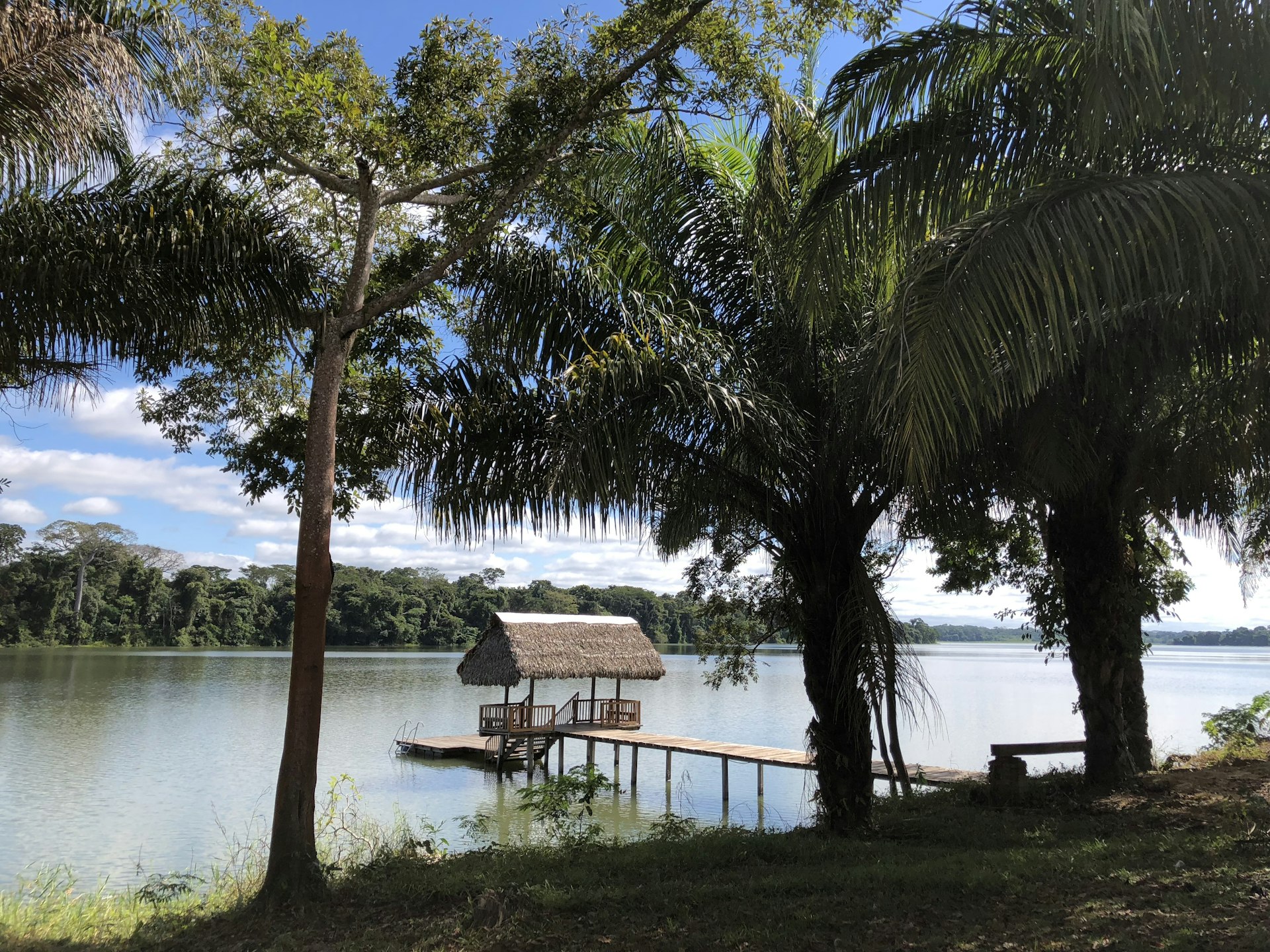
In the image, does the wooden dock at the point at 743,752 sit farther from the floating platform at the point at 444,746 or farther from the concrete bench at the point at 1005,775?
the concrete bench at the point at 1005,775

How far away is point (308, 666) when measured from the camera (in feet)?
21.9

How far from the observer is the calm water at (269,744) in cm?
1434

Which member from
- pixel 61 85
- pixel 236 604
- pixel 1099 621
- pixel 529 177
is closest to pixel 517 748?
pixel 1099 621

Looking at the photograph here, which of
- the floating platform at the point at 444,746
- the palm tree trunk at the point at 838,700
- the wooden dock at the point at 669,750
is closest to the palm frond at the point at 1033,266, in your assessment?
the palm tree trunk at the point at 838,700

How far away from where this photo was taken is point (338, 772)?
19.8 m

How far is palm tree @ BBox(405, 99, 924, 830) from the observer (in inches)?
269

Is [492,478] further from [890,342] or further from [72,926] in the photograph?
[72,926]

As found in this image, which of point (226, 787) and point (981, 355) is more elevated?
point (981, 355)

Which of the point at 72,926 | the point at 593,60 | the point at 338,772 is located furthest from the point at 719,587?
the point at 338,772

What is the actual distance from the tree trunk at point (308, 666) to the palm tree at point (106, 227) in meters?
0.81

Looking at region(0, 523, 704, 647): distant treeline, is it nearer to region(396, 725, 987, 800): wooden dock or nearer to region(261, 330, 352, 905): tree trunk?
region(396, 725, 987, 800): wooden dock

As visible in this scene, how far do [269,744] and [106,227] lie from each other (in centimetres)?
1997

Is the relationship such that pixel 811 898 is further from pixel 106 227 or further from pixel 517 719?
pixel 517 719

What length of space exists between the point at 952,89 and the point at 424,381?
4.43 meters
